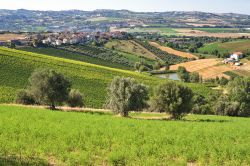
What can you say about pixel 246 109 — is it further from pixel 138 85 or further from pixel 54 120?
pixel 54 120

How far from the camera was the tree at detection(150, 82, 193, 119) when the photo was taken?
46.7 meters

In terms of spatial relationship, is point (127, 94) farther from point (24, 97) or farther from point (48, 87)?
point (24, 97)

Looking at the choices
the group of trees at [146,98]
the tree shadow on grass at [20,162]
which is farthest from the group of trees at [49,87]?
the tree shadow on grass at [20,162]

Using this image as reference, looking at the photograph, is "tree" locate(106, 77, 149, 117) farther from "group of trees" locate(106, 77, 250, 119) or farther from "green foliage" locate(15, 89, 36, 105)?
"green foliage" locate(15, 89, 36, 105)

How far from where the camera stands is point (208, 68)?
171m

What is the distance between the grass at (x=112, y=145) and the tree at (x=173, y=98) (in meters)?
16.0

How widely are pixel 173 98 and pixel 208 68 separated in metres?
128

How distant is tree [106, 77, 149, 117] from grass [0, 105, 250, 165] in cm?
1569

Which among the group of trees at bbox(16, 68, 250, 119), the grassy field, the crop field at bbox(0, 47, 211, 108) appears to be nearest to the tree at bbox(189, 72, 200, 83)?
the grassy field

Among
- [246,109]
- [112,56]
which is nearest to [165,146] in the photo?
[246,109]

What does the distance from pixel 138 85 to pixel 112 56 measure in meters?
139

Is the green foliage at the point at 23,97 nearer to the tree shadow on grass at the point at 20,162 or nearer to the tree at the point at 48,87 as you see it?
the tree at the point at 48,87

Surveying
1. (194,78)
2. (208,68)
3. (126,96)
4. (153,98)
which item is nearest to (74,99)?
(126,96)

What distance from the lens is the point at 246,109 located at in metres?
77.2
